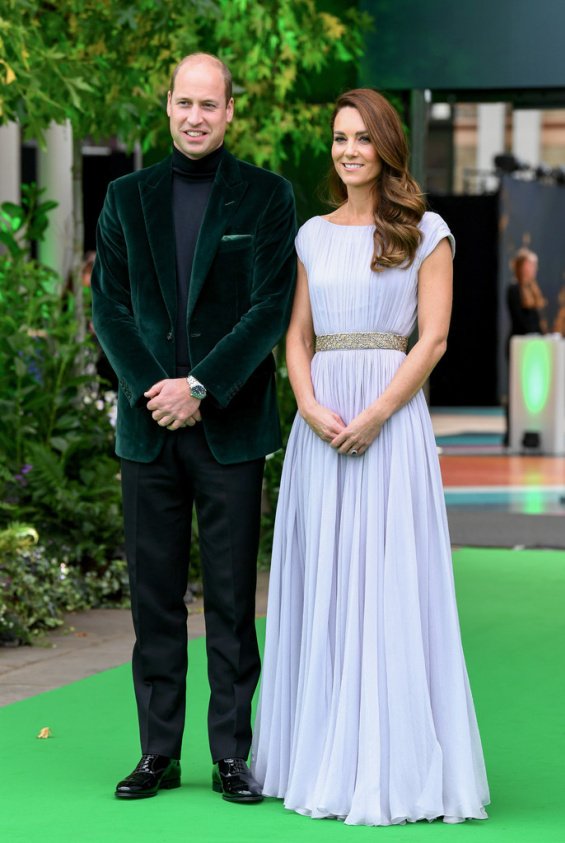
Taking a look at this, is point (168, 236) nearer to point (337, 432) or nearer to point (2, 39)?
point (337, 432)

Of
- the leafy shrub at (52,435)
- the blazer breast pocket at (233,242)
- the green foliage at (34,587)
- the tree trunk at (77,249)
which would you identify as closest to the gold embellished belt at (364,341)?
the blazer breast pocket at (233,242)

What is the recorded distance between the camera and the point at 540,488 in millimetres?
12719

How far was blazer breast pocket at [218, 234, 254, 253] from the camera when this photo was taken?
410 centimetres

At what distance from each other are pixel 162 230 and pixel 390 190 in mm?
579

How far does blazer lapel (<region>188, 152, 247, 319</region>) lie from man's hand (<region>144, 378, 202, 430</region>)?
0.19 m

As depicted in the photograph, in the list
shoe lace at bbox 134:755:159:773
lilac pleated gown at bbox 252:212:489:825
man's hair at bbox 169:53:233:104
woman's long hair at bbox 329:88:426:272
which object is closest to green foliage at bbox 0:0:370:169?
man's hair at bbox 169:53:233:104

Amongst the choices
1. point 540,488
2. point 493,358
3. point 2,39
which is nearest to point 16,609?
point 2,39

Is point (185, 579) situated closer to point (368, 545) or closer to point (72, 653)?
point (368, 545)

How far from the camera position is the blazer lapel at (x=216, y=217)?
4070 mm

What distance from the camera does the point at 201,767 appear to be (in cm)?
457

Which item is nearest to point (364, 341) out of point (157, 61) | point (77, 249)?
point (77, 249)

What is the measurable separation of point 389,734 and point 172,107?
5.39ft

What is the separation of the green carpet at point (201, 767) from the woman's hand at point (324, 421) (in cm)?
94

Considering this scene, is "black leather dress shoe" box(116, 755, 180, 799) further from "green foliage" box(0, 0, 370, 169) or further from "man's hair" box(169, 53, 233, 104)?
"green foliage" box(0, 0, 370, 169)
